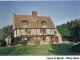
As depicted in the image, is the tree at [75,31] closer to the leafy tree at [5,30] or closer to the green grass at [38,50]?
the green grass at [38,50]

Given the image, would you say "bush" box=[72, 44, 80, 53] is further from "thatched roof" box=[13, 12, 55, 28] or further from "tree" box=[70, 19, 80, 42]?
"thatched roof" box=[13, 12, 55, 28]

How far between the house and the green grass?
4.5 inches

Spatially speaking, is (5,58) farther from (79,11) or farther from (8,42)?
(79,11)

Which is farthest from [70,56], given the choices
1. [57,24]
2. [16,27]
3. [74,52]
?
[16,27]

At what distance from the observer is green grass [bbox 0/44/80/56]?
28.0 ft

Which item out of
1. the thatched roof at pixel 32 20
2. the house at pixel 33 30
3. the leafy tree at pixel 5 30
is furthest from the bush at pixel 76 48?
the leafy tree at pixel 5 30

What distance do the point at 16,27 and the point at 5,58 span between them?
2.41 feet

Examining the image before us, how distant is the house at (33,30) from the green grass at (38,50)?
11cm

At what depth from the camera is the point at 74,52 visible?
848cm

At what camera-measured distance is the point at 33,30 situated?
8.73 meters

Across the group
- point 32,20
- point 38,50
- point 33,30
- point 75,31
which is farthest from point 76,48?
point 32,20

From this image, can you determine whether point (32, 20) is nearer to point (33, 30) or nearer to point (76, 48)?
point (33, 30)

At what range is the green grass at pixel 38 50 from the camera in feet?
28.0

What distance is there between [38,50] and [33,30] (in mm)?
468
